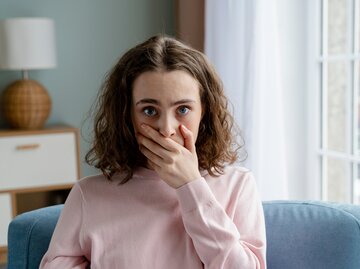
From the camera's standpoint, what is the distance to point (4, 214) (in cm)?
313

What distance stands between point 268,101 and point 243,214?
55.5 inches

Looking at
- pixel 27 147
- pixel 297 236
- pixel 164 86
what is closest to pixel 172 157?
pixel 164 86

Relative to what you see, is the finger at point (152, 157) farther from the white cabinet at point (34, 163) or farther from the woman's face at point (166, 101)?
the white cabinet at point (34, 163)

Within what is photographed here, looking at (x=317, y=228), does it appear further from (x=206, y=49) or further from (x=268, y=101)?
(x=206, y=49)

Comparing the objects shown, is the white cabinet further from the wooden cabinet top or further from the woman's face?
the woman's face

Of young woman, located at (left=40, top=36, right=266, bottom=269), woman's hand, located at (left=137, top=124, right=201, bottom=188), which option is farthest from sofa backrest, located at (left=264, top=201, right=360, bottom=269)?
woman's hand, located at (left=137, top=124, right=201, bottom=188)

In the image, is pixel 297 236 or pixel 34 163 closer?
pixel 297 236

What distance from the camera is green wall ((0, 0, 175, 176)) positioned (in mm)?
3510

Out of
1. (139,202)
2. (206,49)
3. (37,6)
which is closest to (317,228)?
(139,202)

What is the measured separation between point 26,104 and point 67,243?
6.95ft

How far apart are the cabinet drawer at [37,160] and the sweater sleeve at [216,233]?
2.14 meters

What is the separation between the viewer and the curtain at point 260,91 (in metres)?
2.54

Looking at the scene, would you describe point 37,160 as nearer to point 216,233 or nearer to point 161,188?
point 161,188

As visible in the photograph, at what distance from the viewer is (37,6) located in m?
3.44
